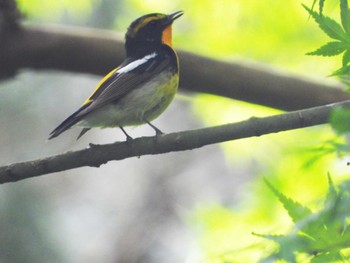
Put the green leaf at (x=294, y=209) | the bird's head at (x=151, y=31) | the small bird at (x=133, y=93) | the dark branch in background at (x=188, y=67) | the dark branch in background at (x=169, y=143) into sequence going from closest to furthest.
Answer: the green leaf at (x=294, y=209)
the dark branch in background at (x=169, y=143)
the small bird at (x=133, y=93)
the dark branch in background at (x=188, y=67)
the bird's head at (x=151, y=31)

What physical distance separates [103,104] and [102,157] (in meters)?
0.79

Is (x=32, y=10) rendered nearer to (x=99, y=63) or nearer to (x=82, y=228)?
(x=99, y=63)

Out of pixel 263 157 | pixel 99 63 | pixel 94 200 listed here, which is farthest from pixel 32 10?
pixel 94 200

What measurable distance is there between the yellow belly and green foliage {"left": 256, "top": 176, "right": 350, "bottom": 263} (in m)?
2.31

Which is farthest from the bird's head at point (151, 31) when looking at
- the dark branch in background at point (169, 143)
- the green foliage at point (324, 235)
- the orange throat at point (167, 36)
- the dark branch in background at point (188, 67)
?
the green foliage at point (324, 235)

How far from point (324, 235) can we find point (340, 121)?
0.87ft

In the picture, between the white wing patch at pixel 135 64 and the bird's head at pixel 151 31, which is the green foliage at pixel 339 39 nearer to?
the white wing patch at pixel 135 64

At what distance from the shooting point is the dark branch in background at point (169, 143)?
2.47m

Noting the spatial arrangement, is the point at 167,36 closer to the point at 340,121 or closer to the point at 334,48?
the point at 334,48

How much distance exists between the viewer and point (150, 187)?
8.39 m

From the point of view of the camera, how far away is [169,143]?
2666mm

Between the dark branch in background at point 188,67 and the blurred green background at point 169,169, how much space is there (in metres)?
0.22

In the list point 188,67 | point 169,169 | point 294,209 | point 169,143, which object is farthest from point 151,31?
point 169,169

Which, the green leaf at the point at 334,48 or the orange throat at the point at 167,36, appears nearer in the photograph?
the green leaf at the point at 334,48
